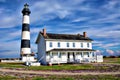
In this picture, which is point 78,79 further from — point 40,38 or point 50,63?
point 40,38

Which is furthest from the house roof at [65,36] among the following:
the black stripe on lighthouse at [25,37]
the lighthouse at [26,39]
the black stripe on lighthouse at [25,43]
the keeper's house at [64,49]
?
the lighthouse at [26,39]

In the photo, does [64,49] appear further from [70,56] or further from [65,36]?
[65,36]

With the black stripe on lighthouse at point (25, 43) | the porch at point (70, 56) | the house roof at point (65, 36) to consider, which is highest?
the house roof at point (65, 36)

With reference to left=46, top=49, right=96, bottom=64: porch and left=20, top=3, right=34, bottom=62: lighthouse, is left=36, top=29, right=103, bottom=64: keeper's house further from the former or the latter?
left=20, top=3, right=34, bottom=62: lighthouse

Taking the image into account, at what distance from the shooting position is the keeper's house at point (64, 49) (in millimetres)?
46500

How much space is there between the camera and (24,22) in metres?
52.2

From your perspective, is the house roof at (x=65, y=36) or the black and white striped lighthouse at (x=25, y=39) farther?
the black and white striped lighthouse at (x=25, y=39)

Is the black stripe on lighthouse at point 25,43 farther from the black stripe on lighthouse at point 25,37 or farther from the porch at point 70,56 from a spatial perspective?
the porch at point 70,56

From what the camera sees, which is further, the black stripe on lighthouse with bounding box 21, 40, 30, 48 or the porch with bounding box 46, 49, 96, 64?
the black stripe on lighthouse with bounding box 21, 40, 30, 48

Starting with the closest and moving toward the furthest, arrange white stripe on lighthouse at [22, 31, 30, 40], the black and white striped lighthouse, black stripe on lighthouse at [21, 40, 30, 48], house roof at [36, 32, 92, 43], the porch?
1. the porch
2. house roof at [36, 32, 92, 43]
3. black stripe on lighthouse at [21, 40, 30, 48]
4. the black and white striped lighthouse
5. white stripe on lighthouse at [22, 31, 30, 40]

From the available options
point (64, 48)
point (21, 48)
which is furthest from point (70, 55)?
point (21, 48)

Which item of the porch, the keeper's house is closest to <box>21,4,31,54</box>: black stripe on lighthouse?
the keeper's house

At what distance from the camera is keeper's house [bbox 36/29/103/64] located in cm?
4650

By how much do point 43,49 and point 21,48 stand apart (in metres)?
6.57
